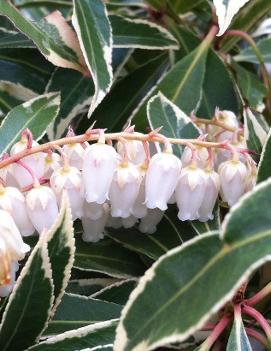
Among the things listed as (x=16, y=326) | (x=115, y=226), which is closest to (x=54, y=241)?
(x=16, y=326)

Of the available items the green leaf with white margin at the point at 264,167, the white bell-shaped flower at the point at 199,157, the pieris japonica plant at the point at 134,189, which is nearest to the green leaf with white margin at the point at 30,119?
the pieris japonica plant at the point at 134,189

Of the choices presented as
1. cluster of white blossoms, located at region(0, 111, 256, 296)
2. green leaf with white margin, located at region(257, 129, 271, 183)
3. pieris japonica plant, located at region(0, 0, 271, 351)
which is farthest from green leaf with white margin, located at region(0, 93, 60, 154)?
green leaf with white margin, located at region(257, 129, 271, 183)

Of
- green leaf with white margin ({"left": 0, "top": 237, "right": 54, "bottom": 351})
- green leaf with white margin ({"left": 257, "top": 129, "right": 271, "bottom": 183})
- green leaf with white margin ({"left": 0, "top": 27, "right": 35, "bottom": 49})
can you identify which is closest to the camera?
green leaf with white margin ({"left": 0, "top": 237, "right": 54, "bottom": 351})

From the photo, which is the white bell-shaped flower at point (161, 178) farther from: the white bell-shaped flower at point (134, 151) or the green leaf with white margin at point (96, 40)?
the green leaf with white margin at point (96, 40)

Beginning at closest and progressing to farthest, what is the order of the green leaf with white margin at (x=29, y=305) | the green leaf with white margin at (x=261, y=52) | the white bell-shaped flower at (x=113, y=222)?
the green leaf with white margin at (x=29, y=305), the white bell-shaped flower at (x=113, y=222), the green leaf with white margin at (x=261, y=52)

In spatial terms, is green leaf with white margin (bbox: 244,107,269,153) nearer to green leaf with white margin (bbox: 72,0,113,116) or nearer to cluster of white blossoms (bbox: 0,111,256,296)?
cluster of white blossoms (bbox: 0,111,256,296)

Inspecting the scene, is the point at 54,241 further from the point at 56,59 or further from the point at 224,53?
the point at 224,53
